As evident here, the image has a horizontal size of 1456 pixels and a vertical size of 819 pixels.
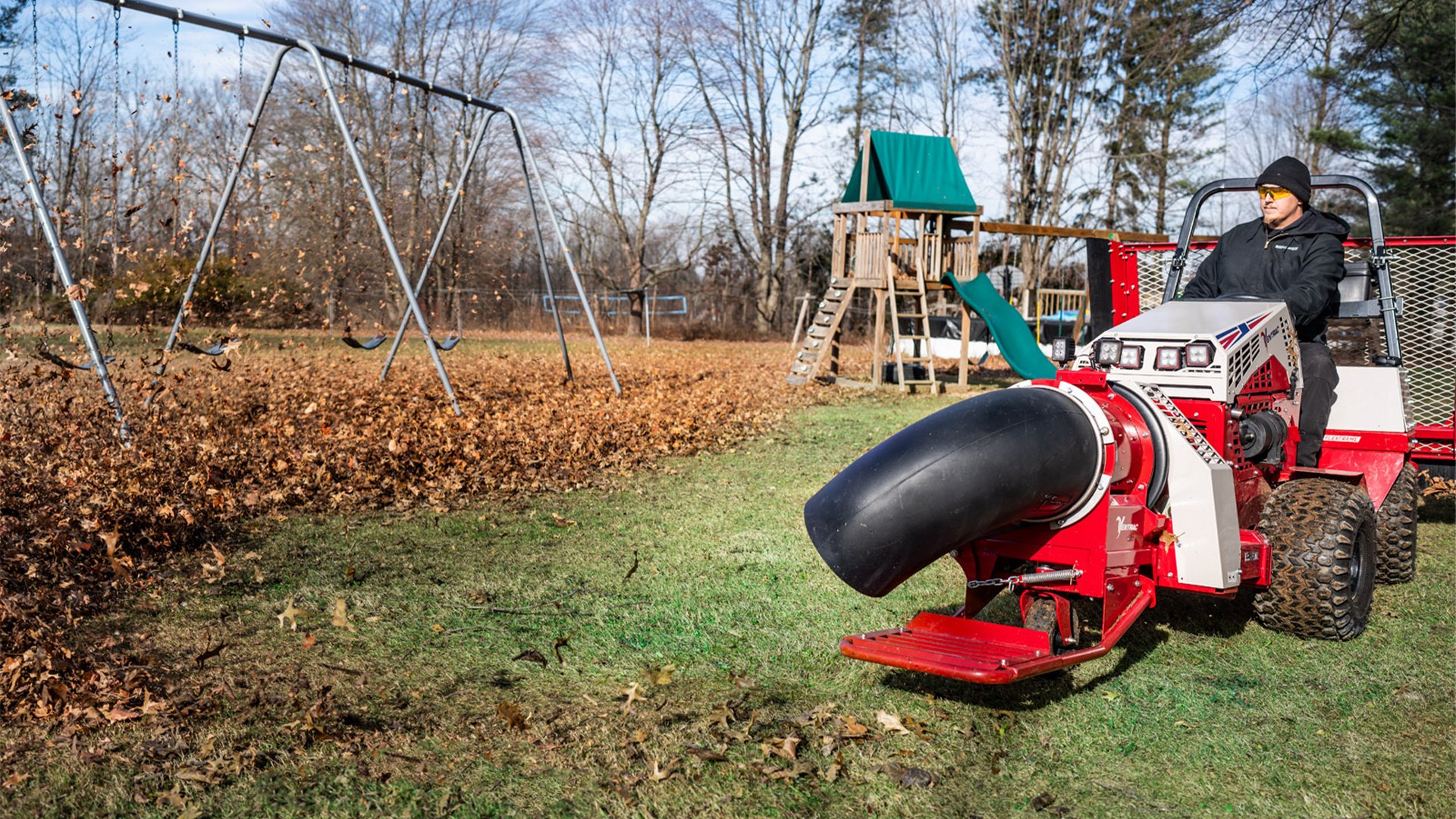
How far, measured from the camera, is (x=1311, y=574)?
4.25m

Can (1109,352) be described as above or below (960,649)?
above

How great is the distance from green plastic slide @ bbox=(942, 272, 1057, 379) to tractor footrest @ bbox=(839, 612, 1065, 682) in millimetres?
11154

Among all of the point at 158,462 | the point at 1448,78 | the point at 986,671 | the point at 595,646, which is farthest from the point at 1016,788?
the point at 1448,78

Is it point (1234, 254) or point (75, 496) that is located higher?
point (1234, 254)

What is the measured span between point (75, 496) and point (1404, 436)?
22.0 ft

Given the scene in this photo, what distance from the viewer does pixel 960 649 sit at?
3.48m

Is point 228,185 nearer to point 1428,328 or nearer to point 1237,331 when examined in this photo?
point 1237,331

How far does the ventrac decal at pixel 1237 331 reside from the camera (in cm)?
405

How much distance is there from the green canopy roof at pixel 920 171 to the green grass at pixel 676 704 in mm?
11095

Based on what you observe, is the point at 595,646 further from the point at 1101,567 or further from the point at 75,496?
the point at 75,496

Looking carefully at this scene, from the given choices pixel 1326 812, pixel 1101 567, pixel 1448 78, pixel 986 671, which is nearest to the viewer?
pixel 1326 812

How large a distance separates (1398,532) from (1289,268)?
5.32 feet

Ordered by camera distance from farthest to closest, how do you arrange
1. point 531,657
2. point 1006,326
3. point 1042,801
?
point 1006,326 → point 531,657 → point 1042,801

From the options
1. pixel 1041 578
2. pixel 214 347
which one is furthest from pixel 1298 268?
pixel 214 347
